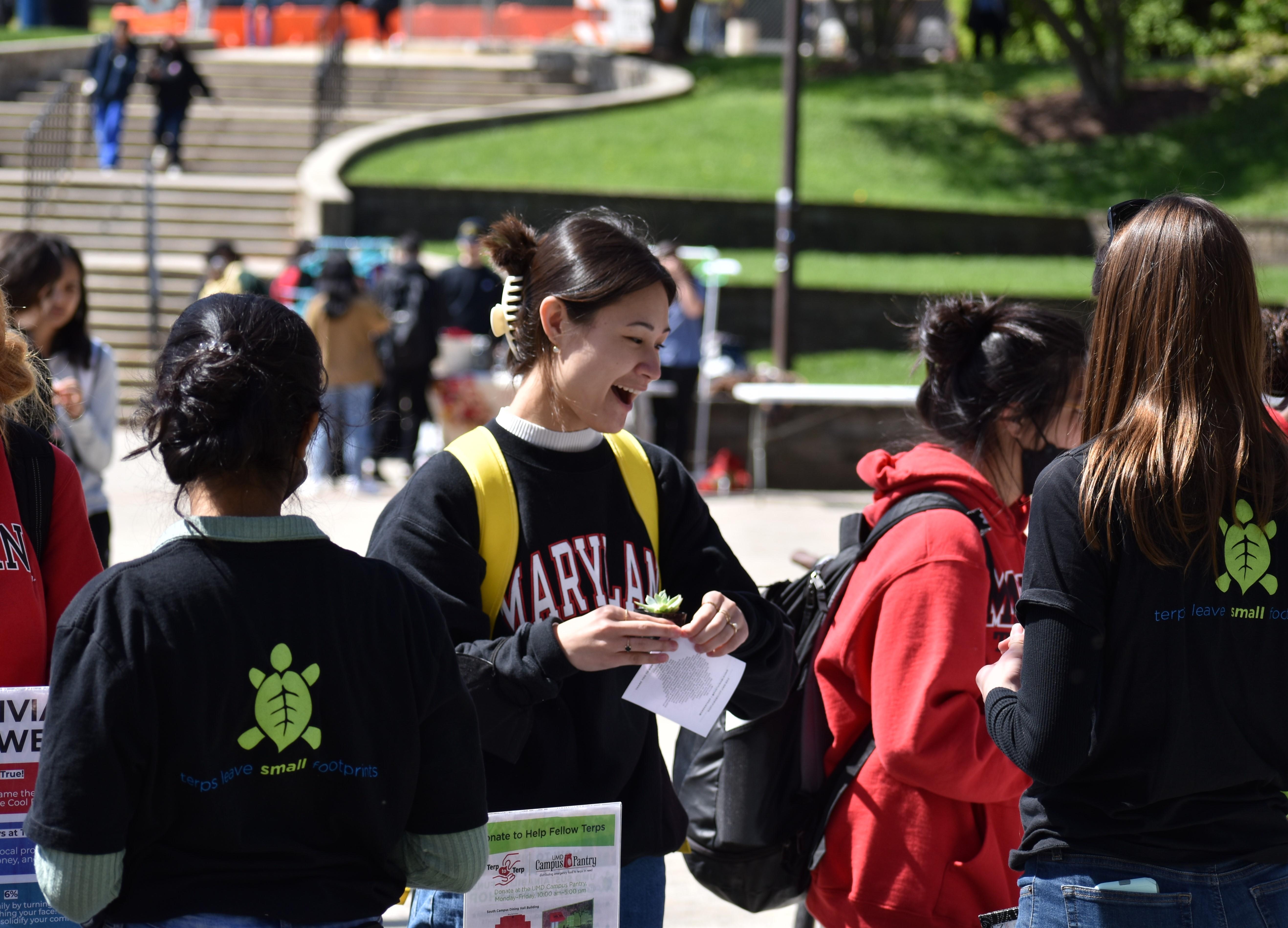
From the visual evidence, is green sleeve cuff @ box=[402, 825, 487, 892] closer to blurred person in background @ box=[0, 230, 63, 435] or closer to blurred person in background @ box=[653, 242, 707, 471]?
blurred person in background @ box=[0, 230, 63, 435]

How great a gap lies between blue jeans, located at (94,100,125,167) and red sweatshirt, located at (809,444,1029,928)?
17.6 metres

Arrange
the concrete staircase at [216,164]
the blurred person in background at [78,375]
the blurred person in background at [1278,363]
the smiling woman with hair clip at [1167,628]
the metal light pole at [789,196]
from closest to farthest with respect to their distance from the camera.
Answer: the smiling woman with hair clip at [1167,628] < the blurred person in background at [1278,363] < the blurred person in background at [78,375] < the metal light pole at [789,196] < the concrete staircase at [216,164]

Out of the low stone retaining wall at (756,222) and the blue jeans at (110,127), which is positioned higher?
the blue jeans at (110,127)

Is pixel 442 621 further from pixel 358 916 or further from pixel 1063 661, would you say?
pixel 1063 661

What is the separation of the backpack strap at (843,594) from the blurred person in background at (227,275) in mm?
9166

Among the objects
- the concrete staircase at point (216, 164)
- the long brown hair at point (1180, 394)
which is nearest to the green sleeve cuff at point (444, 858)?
the long brown hair at point (1180, 394)

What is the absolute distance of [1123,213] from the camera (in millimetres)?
2271

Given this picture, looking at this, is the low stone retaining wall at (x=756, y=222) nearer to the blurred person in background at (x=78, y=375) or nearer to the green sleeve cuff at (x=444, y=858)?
the blurred person in background at (x=78, y=375)

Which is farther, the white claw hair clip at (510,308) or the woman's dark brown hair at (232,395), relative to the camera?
the white claw hair clip at (510,308)

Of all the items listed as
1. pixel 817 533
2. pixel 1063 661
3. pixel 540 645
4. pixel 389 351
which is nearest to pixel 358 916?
pixel 540 645

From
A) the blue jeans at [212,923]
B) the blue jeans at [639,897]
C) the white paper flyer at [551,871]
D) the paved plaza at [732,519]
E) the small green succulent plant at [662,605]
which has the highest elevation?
the small green succulent plant at [662,605]

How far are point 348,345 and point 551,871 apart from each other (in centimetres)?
913

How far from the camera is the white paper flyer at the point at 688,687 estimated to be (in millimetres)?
2459

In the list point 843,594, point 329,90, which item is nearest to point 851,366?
point 329,90
